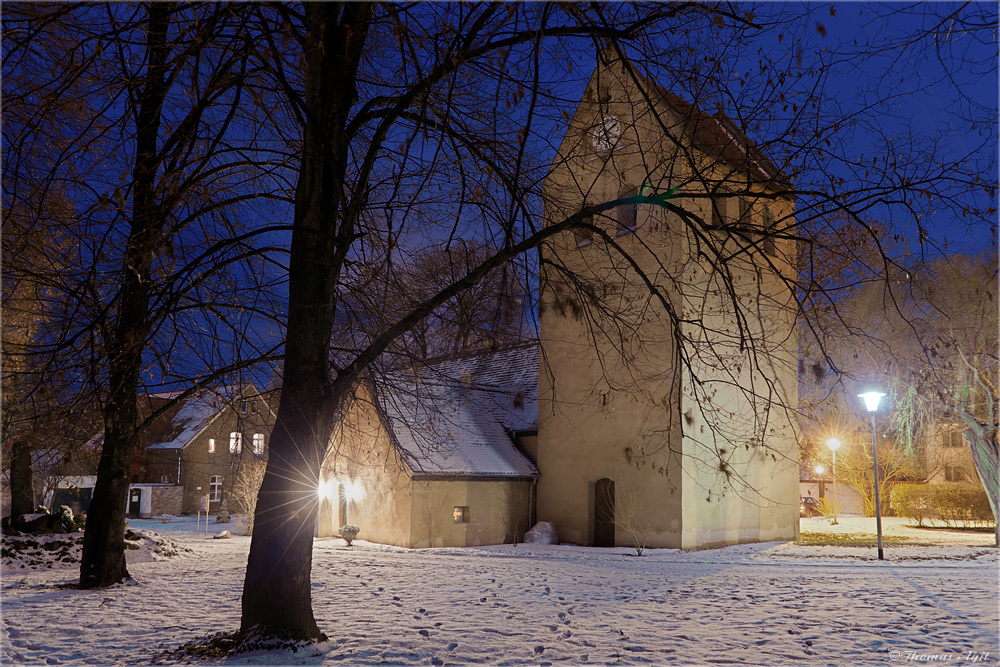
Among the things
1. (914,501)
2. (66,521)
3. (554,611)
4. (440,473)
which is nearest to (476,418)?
(440,473)

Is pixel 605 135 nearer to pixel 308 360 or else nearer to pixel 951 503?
pixel 308 360

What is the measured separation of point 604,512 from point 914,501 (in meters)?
18.0

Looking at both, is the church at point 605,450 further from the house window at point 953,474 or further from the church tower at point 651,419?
the house window at point 953,474

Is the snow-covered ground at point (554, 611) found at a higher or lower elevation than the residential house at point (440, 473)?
lower

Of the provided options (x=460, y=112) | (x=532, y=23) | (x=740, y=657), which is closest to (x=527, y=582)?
(x=740, y=657)

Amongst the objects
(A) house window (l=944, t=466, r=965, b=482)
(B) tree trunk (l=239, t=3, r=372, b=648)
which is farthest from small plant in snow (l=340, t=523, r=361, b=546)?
(A) house window (l=944, t=466, r=965, b=482)

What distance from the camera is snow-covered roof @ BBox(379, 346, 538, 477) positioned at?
22125 millimetres

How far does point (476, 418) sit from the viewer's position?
85.0ft

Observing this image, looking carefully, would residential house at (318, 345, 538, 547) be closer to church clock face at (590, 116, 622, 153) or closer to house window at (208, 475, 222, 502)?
church clock face at (590, 116, 622, 153)

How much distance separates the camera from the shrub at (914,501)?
3144 cm

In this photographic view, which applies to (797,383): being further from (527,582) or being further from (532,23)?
(532,23)

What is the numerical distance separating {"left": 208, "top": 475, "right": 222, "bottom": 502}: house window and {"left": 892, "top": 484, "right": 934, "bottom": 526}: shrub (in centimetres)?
3852

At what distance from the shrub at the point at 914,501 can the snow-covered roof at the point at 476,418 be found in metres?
18.0

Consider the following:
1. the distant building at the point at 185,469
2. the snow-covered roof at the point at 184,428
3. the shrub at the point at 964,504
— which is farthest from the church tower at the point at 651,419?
the snow-covered roof at the point at 184,428
